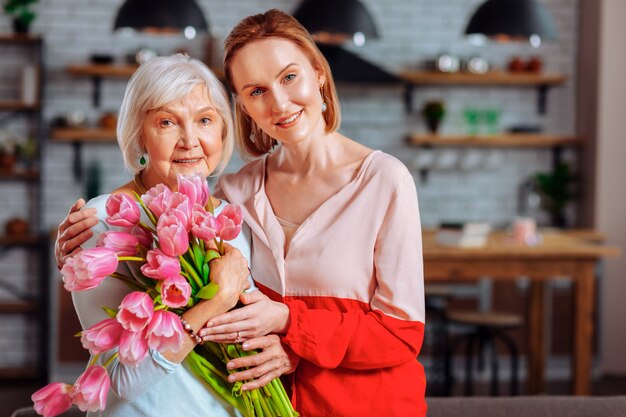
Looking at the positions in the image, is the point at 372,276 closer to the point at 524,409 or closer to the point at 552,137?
the point at 524,409

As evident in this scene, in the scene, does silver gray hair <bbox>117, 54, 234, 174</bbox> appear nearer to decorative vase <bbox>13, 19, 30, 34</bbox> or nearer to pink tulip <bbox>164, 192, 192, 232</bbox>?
pink tulip <bbox>164, 192, 192, 232</bbox>

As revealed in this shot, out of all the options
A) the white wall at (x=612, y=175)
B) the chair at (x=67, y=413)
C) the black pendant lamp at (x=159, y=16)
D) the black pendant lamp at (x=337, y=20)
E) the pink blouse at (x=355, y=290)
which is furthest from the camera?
the white wall at (x=612, y=175)

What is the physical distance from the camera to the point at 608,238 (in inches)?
258

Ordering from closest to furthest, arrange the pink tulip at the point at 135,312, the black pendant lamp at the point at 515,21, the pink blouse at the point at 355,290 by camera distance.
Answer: the pink tulip at the point at 135,312 → the pink blouse at the point at 355,290 → the black pendant lamp at the point at 515,21

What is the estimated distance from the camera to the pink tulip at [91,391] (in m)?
1.50

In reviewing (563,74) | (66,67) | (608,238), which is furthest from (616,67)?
(66,67)

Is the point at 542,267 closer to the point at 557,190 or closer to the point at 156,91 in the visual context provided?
the point at 557,190

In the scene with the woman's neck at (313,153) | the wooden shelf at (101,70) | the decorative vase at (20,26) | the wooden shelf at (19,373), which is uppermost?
the decorative vase at (20,26)

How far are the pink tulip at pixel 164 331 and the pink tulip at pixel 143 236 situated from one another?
158 mm

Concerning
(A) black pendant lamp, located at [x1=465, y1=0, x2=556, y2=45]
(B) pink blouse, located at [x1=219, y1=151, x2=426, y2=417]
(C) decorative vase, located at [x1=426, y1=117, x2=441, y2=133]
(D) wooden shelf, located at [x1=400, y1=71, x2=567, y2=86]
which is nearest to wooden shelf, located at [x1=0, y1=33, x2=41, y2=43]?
(D) wooden shelf, located at [x1=400, y1=71, x2=567, y2=86]

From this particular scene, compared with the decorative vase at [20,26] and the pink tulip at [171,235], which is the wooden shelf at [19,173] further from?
the pink tulip at [171,235]

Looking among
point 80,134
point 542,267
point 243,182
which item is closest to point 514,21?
point 542,267

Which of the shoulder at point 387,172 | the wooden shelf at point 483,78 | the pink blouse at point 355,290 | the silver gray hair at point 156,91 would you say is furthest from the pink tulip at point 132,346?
the wooden shelf at point 483,78

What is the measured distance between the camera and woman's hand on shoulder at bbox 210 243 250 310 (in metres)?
1.60
